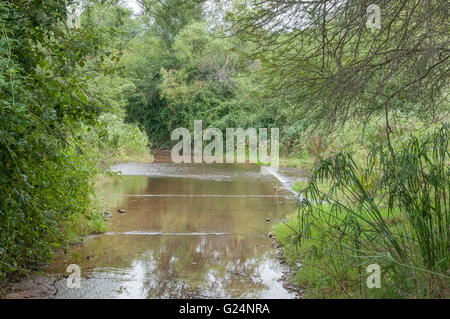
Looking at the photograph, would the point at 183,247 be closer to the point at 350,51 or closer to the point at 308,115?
the point at 308,115

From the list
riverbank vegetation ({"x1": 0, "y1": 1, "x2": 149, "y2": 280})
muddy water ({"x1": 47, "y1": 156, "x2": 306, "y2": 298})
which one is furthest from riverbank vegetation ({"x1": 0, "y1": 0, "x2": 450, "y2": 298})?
muddy water ({"x1": 47, "y1": 156, "x2": 306, "y2": 298})

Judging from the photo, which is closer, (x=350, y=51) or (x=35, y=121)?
(x=35, y=121)

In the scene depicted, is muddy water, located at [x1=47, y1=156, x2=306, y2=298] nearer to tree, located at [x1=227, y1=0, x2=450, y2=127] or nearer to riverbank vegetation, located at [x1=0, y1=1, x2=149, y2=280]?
riverbank vegetation, located at [x1=0, y1=1, x2=149, y2=280]

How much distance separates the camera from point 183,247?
16.3ft

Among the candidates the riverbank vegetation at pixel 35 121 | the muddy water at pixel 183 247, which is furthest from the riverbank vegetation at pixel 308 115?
the muddy water at pixel 183 247

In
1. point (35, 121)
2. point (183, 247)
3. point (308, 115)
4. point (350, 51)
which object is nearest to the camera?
point (35, 121)

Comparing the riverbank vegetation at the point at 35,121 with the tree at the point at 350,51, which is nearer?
the riverbank vegetation at the point at 35,121

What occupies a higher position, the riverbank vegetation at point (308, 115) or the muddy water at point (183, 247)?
the riverbank vegetation at point (308, 115)

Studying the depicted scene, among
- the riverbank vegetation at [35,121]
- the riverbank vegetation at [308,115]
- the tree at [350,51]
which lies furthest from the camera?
the tree at [350,51]

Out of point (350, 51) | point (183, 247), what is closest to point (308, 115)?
point (350, 51)

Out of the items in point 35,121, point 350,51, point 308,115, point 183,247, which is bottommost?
point 183,247

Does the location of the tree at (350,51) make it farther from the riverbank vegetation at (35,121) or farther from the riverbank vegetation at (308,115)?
the riverbank vegetation at (35,121)

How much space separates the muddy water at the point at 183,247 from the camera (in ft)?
12.3

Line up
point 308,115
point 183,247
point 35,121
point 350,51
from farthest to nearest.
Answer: point 183,247 < point 308,115 < point 350,51 < point 35,121
